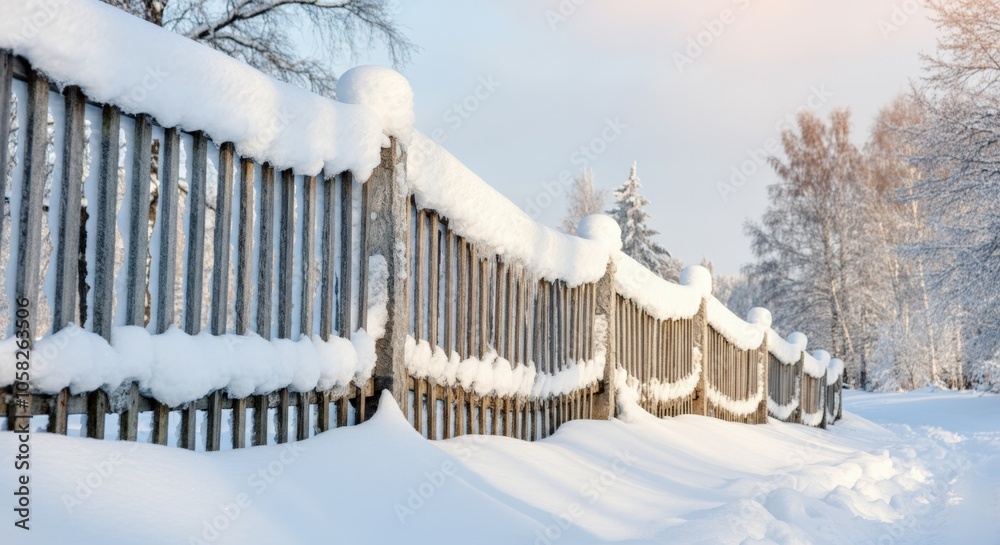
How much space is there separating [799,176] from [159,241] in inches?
964

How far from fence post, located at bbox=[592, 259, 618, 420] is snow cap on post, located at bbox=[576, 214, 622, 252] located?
6.6 inches

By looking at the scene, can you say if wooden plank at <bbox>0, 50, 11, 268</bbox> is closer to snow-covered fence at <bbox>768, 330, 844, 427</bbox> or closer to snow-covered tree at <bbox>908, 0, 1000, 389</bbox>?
snow-covered fence at <bbox>768, 330, 844, 427</bbox>

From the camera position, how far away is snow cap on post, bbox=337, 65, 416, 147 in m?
3.17

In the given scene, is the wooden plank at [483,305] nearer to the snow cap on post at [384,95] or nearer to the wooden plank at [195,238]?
the snow cap on post at [384,95]

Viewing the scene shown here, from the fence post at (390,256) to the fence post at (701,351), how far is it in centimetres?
470

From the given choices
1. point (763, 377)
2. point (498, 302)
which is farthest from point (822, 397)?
point (498, 302)

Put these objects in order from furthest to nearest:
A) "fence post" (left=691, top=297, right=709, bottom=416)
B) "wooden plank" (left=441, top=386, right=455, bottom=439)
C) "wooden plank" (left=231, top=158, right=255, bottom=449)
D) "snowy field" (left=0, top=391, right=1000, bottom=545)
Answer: "fence post" (left=691, top=297, right=709, bottom=416) < "wooden plank" (left=441, top=386, right=455, bottom=439) < "wooden plank" (left=231, top=158, right=255, bottom=449) < "snowy field" (left=0, top=391, right=1000, bottom=545)

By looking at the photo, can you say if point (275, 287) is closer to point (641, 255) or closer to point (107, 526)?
point (107, 526)

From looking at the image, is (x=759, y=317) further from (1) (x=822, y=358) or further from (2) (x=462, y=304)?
(2) (x=462, y=304)

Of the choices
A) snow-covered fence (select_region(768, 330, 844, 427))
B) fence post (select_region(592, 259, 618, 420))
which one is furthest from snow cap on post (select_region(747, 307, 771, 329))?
fence post (select_region(592, 259, 618, 420))

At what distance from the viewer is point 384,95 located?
3182 millimetres

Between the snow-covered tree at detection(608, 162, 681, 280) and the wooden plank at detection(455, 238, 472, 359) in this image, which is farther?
the snow-covered tree at detection(608, 162, 681, 280)

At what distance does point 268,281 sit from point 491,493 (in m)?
1.11

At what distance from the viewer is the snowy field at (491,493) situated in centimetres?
185
